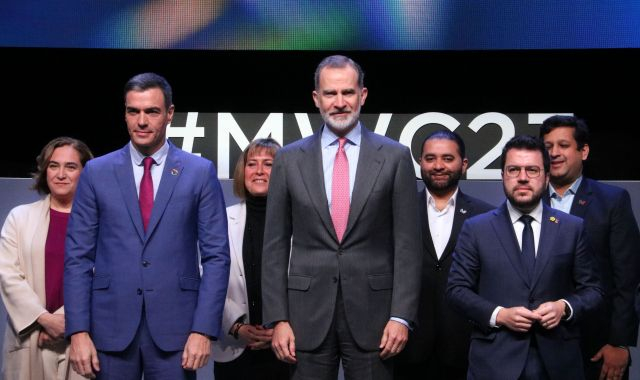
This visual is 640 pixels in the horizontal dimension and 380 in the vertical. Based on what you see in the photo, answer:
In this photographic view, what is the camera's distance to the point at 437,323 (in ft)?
13.3

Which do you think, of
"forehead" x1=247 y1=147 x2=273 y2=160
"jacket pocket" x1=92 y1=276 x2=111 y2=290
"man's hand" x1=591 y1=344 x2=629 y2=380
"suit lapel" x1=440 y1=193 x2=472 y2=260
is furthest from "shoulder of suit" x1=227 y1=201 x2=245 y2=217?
"man's hand" x1=591 y1=344 x2=629 y2=380

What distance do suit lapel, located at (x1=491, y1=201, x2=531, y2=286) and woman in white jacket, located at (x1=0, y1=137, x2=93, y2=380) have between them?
1955mm

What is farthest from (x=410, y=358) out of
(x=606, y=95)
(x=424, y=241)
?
(x=606, y=95)

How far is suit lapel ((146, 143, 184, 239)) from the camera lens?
10.9ft

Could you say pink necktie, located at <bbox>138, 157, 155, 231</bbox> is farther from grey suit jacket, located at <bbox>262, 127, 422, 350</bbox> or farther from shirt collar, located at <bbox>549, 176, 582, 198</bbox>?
shirt collar, located at <bbox>549, 176, 582, 198</bbox>

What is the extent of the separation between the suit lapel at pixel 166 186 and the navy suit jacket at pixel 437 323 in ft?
4.07

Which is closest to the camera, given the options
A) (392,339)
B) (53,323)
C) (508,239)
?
(392,339)

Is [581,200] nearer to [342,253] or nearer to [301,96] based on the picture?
[342,253]

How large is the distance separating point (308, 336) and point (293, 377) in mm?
163

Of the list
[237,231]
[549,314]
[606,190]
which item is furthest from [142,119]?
[606,190]

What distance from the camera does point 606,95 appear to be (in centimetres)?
550

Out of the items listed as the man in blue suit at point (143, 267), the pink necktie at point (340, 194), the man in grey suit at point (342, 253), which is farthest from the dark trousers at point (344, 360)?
the man in blue suit at point (143, 267)

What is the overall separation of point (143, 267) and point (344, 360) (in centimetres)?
82

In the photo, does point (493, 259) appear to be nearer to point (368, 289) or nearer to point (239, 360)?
point (368, 289)
